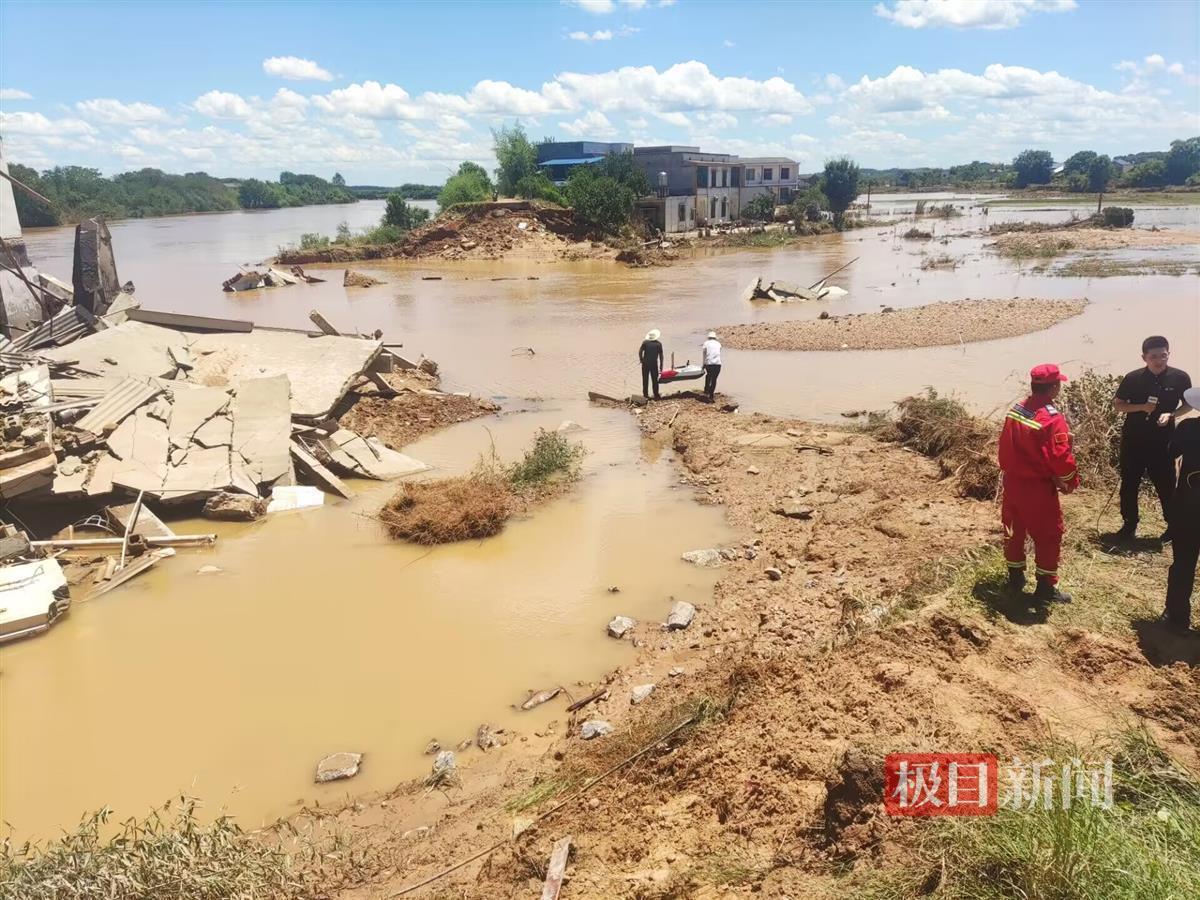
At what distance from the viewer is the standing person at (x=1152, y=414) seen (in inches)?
214

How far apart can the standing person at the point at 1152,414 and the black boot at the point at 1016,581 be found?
1351mm

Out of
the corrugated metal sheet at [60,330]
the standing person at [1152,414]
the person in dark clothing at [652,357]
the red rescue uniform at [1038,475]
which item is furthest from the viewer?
the person in dark clothing at [652,357]

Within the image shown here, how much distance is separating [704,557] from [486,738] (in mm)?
3090

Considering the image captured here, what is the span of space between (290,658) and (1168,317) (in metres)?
22.9

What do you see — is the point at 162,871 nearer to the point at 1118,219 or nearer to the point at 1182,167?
the point at 1118,219

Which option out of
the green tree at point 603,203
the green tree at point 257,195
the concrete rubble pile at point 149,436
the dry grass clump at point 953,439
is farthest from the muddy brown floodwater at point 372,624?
the green tree at point 257,195

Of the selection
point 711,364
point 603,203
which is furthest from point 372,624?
point 603,203

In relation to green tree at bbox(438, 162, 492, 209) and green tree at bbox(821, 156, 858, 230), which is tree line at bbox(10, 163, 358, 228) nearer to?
green tree at bbox(438, 162, 492, 209)

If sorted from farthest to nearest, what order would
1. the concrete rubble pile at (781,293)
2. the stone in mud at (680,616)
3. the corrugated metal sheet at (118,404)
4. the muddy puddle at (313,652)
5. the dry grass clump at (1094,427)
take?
the concrete rubble pile at (781,293), the corrugated metal sheet at (118,404), the dry grass clump at (1094,427), the stone in mud at (680,616), the muddy puddle at (313,652)

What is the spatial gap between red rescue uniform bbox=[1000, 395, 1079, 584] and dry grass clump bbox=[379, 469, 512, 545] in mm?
5269

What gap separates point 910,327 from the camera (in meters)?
19.3

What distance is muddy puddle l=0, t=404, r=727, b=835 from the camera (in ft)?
16.9

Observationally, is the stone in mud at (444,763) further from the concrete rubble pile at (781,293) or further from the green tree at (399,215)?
the green tree at (399,215)

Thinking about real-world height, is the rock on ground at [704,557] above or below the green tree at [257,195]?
below
